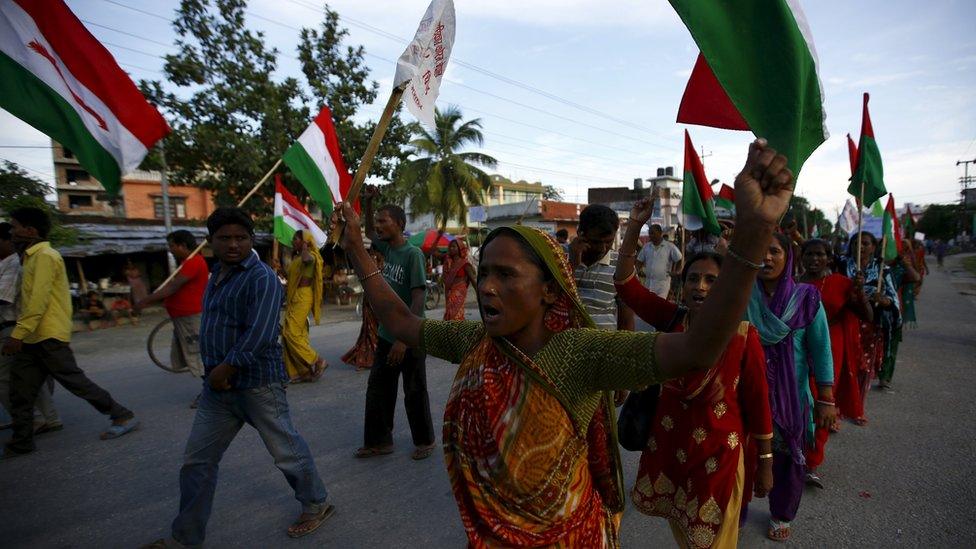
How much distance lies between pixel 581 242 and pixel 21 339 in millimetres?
4337

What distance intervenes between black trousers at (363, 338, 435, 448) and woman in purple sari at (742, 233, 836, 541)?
2351mm

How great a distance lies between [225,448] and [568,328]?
2230 mm

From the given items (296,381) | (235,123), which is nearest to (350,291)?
(235,123)

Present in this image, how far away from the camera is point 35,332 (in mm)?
4008

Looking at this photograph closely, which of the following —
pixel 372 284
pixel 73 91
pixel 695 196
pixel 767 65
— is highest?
pixel 73 91

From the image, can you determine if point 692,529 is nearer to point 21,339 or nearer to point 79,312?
point 21,339

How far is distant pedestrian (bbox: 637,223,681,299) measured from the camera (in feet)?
25.8

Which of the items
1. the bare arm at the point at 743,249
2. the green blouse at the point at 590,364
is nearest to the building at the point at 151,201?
the green blouse at the point at 590,364

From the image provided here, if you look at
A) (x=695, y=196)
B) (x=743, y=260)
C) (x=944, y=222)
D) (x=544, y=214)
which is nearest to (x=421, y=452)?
(x=695, y=196)

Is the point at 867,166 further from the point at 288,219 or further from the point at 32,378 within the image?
the point at 32,378

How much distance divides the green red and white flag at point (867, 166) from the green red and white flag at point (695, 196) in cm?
119

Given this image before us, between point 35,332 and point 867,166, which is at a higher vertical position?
point 867,166

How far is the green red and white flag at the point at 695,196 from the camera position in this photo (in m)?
4.50

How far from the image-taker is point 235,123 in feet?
48.1
